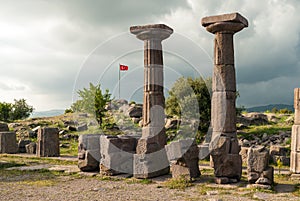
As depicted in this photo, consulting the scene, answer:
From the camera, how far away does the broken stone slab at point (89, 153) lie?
12.9m

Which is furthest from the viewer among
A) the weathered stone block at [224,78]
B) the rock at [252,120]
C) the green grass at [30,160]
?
the rock at [252,120]

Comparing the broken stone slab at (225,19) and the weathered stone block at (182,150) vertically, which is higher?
the broken stone slab at (225,19)

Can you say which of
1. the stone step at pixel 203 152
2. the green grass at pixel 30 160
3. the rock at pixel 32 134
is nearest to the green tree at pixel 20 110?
the rock at pixel 32 134

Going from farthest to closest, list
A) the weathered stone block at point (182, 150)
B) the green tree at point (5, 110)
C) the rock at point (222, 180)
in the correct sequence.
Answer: the green tree at point (5, 110) < the weathered stone block at point (182, 150) < the rock at point (222, 180)

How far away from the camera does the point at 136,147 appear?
12297 mm

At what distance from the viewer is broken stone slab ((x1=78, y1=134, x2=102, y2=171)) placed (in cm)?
1294

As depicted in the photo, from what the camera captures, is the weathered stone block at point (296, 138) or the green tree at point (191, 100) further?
the green tree at point (191, 100)

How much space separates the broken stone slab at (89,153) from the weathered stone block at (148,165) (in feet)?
6.19

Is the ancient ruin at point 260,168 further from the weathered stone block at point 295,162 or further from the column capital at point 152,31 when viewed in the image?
the column capital at point 152,31

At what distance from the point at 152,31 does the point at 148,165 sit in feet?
16.6

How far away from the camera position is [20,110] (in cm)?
5006

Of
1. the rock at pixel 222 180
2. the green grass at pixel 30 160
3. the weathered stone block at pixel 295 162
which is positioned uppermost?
the weathered stone block at pixel 295 162

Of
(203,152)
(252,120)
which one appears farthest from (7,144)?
(252,120)

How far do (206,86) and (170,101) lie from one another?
3126mm
